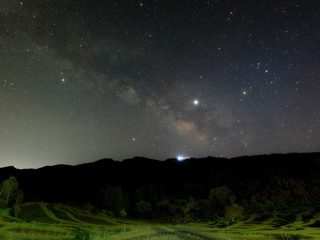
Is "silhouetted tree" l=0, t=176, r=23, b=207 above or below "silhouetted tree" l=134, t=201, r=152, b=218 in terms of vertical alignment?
above

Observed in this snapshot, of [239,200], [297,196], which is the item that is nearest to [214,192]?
[239,200]

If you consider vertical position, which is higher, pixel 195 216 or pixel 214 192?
pixel 214 192

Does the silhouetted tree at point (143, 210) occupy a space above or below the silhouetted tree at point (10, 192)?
below

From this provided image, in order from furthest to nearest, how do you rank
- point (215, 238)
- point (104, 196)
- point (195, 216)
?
point (104, 196) < point (195, 216) < point (215, 238)

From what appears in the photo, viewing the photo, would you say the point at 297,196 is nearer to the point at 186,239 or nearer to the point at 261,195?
the point at 261,195

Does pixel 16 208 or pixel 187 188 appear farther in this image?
pixel 187 188

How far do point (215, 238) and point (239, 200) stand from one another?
12054cm

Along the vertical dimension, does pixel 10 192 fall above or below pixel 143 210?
above

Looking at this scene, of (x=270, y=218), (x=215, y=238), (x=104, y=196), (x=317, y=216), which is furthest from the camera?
(x=104, y=196)

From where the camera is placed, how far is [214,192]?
136 metres

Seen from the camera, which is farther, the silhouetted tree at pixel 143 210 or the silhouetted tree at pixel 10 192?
the silhouetted tree at pixel 143 210

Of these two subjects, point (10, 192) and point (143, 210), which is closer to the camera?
point (10, 192)

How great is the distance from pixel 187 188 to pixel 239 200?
49.6 meters

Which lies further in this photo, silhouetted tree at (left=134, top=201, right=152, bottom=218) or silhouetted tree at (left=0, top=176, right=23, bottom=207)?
silhouetted tree at (left=134, top=201, right=152, bottom=218)
